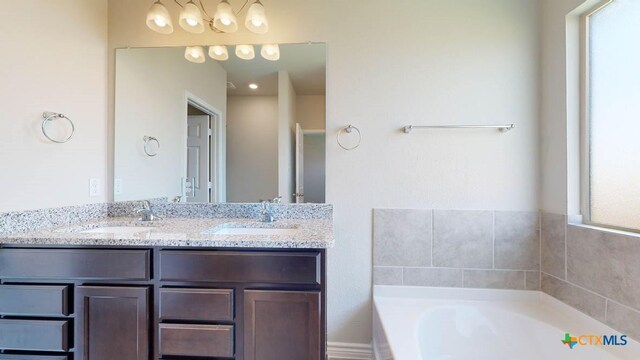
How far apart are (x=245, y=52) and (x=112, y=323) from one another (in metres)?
1.66

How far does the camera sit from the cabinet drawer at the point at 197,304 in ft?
3.96

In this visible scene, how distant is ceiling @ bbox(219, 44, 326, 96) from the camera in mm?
1786

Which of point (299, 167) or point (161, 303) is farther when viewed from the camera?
point (299, 167)

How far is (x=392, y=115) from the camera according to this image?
1748 mm

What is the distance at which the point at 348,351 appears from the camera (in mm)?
1757

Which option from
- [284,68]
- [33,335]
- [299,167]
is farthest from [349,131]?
[33,335]

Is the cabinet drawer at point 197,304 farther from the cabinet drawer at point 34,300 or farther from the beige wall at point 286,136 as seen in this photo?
the beige wall at point 286,136

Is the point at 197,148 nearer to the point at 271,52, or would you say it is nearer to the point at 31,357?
the point at 271,52

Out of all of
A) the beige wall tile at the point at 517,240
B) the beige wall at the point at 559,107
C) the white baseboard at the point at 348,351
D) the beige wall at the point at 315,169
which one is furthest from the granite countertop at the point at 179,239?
the beige wall at the point at 559,107

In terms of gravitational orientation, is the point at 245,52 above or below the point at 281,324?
above

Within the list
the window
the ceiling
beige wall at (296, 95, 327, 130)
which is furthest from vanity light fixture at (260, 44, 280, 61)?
the window

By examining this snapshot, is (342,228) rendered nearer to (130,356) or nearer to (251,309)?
(251,309)

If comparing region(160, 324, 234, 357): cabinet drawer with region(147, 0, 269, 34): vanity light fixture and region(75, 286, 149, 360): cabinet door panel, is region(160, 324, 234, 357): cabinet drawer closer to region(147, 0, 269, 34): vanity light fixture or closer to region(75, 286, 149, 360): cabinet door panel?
region(75, 286, 149, 360): cabinet door panel

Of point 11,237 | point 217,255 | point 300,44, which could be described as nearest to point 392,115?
point 300,44
